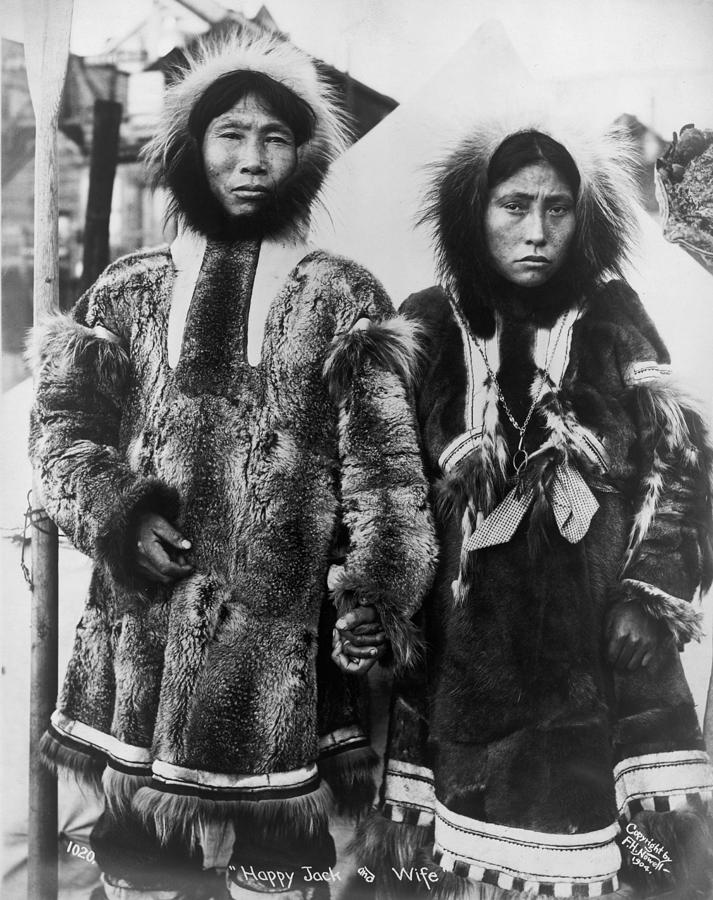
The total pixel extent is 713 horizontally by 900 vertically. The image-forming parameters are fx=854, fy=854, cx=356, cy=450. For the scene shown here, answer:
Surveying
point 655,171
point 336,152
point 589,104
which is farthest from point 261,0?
point 655,171

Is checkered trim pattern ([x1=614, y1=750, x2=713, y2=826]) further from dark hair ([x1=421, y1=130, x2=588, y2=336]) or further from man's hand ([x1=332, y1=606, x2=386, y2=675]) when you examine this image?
dark hair ([x1=421, y1=130, x2=588, y2=336])

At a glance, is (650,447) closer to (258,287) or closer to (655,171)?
(655,171)

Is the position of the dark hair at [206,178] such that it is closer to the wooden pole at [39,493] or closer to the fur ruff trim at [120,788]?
the wooden pole at [39,493]

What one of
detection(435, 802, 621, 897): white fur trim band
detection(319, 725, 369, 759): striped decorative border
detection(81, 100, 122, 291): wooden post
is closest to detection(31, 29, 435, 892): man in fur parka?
detection(319, 725, 369, 759): striped decorative border

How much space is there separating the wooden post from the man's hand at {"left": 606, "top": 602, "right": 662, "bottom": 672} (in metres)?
1.40

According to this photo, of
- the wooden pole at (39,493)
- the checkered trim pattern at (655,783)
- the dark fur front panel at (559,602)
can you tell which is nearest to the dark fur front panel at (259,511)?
the dark fur front panel at (559,602)

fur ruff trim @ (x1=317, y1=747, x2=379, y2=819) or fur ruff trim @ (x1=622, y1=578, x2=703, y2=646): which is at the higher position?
fur ruff trim @ (x1=622, y1=578, x2=703, y2=646)

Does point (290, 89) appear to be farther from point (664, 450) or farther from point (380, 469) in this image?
point (664, 450)

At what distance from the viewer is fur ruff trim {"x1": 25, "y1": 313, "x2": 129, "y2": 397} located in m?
1.93

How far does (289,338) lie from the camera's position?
1.88 m

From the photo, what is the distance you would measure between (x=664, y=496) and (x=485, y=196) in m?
0.75

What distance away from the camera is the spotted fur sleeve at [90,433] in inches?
73.6

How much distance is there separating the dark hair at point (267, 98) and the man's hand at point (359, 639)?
1047 mm

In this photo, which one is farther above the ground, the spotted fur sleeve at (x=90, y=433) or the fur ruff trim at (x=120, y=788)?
the spotted fur sleeve at (x=90, y=433)
